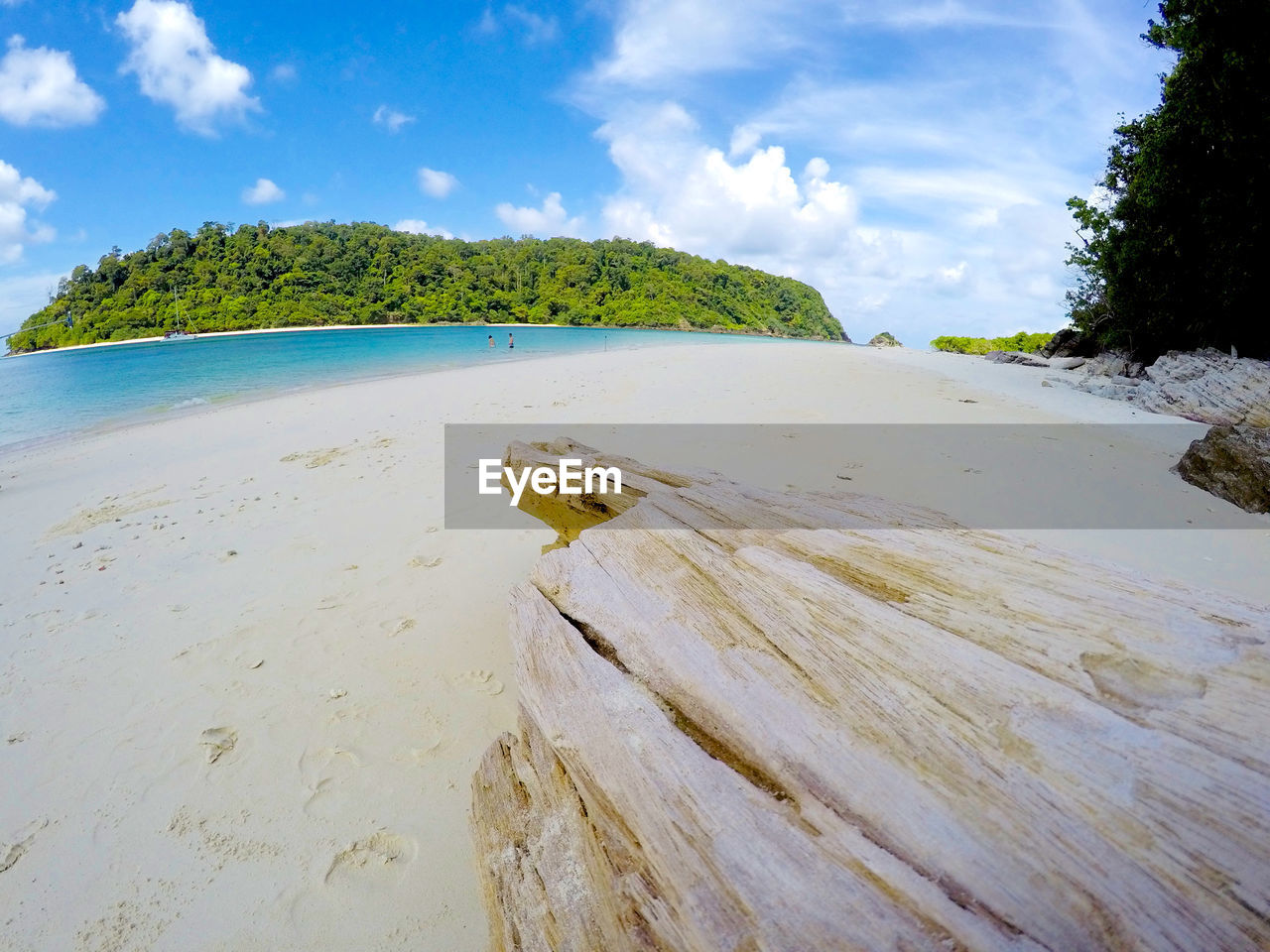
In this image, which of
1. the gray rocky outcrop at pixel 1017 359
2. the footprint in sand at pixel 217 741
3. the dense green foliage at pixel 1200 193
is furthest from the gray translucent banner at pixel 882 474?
the gray rocky outcrop at pixel 1017 359

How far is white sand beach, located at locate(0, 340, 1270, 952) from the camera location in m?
1.99

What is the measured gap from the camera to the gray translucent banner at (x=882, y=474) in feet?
10.6

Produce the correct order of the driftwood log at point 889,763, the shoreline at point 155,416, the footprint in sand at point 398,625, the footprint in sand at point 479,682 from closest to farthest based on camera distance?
the driftwood log at point 889,763 → the footprint in sand at point 479,682 → the footprint in sand at point 398,625 → the shoreline at point 155,416

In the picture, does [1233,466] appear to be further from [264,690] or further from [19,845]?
[19,845]

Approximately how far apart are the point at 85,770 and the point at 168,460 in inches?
302

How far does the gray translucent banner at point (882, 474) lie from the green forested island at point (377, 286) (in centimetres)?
8798

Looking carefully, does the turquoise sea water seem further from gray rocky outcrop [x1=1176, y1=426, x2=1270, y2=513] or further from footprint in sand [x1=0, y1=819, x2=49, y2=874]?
gray rocky outcrop [x1=1176, y1=426, x2=1270, y2=513]

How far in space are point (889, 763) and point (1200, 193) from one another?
16569 mm

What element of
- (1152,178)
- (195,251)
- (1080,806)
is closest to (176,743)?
(1080,806)

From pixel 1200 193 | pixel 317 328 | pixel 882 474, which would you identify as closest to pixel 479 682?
pixel 882 474

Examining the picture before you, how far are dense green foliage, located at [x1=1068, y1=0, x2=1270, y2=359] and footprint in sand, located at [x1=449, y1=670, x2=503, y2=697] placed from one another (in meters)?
15.6

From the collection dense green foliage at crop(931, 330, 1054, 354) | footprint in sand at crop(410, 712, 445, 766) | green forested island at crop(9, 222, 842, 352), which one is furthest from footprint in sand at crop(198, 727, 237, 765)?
green forested island at crop(9, 222, 842, 352)

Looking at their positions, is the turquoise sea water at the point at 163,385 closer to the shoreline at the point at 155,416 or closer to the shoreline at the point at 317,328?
the shoreline at the point at 155,416

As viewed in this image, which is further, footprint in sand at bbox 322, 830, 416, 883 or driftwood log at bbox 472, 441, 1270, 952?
footprint in sand at bbox 322, 830, 416, 883
